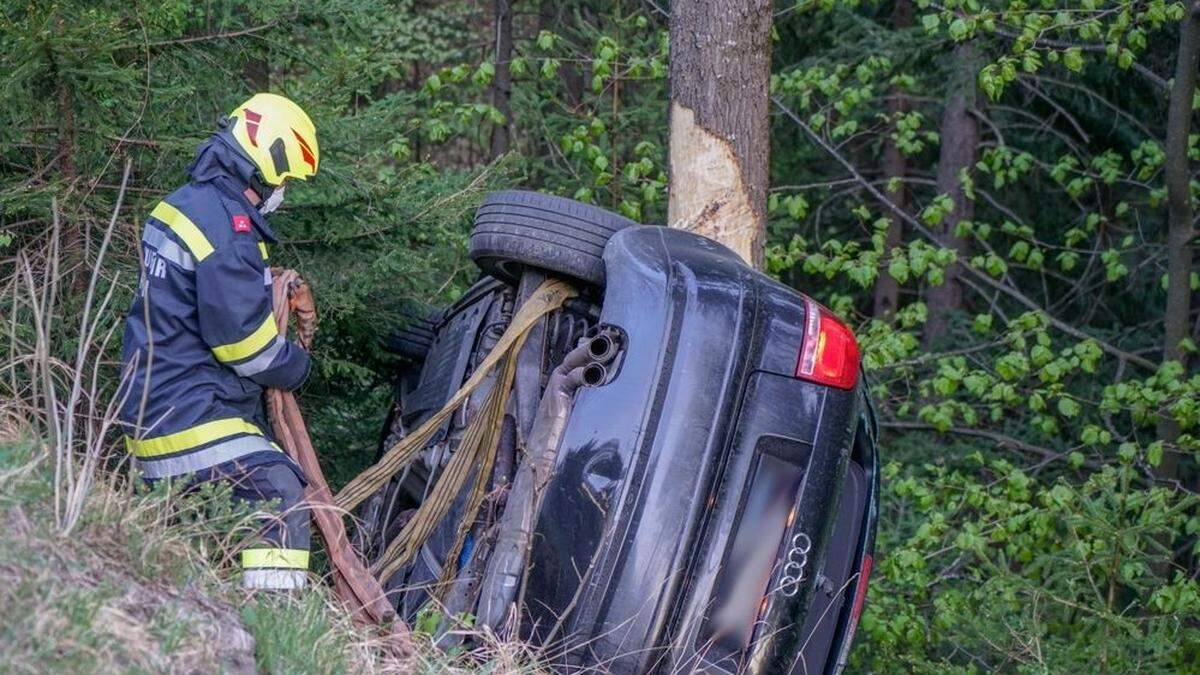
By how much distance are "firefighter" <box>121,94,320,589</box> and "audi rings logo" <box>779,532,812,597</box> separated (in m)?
1.45

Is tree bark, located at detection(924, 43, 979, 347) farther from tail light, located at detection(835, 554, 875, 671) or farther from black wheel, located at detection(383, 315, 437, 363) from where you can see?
tail light, located at detection(835, 554, 875, 671)

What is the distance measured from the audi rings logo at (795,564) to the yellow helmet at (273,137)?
78.0 inches

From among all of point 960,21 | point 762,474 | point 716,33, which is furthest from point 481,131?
point 762,474

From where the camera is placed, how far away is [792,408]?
168 inches

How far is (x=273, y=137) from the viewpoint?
4543mm

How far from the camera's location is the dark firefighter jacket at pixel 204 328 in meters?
4.35

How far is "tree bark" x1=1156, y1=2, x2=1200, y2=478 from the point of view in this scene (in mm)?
8375

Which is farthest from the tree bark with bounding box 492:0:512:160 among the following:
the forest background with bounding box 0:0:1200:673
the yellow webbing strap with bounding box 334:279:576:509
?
the yellow webbing strap with bounding box 334:279:576:509

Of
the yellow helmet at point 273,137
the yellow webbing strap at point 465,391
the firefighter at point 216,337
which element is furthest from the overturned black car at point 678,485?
the yellow helmet at point 273,137

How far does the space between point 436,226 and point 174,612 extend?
3537 millimetres

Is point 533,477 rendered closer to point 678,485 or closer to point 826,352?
point 678,485

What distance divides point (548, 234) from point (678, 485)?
1027 millimetres

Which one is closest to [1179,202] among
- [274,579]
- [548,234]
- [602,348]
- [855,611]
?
[855,611]

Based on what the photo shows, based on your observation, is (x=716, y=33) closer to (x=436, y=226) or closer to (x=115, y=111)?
(x=436, y=226)
